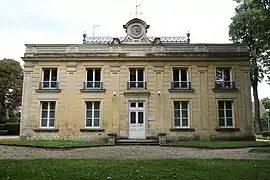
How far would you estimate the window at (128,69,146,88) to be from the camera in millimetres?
22875

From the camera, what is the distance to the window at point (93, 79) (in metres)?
23.0

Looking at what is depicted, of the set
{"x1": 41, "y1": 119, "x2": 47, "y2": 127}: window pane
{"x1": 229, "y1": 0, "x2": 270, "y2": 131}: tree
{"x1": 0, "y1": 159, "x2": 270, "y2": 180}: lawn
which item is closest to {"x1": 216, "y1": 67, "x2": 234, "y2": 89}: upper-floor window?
{"x1": 229, "y1": 0, "x2": 270, "y2": 131}: tree

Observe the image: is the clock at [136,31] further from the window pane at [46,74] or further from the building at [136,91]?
the window pane at [46,74]

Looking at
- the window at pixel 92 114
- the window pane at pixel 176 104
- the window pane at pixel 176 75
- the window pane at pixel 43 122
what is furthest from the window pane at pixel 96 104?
the window pane at pixel 176 75

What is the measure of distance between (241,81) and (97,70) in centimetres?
1129

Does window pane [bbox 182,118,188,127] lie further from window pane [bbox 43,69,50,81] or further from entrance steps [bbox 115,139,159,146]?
window pane [bbox 43,69,50,81]

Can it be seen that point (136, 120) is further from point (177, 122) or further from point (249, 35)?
point (249, 35)

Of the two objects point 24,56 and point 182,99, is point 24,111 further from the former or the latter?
Answer: point 182,99

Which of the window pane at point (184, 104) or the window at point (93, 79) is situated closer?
the window pane at point (184, 104)

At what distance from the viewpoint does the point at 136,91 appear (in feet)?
74.0

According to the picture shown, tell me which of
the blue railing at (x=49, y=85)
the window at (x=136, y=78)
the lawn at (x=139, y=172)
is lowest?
the lawn at (x=139, y=172)

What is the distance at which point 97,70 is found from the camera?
2338 cm

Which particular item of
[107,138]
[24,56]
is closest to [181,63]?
[107,138]

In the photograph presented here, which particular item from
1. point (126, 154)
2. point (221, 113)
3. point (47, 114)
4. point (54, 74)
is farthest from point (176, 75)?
point (126, 154)
